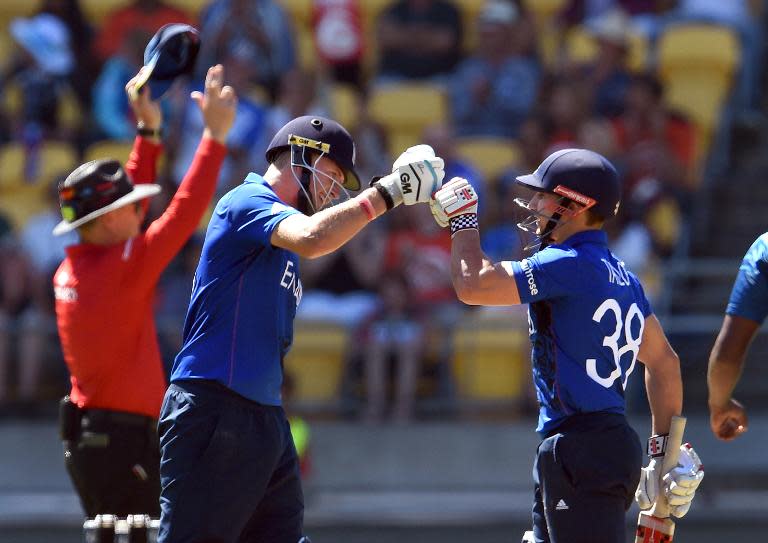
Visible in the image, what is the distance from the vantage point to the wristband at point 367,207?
199 inches

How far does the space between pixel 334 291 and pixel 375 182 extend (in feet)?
21.2

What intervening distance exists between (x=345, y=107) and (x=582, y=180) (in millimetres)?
7503

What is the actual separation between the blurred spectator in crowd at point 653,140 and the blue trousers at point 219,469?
7093 mm

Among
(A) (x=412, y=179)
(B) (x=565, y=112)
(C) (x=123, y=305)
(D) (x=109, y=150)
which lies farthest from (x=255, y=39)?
(A) (x=412, y=179)

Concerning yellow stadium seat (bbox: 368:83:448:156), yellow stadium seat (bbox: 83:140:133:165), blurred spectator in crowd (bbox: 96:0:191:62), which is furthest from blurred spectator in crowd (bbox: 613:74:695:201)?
yellow stadium seat (bbox: 83:140:133:165)

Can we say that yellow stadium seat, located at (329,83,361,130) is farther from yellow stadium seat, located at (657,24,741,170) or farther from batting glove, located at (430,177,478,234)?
batting glove, located at (430,177,478,234)

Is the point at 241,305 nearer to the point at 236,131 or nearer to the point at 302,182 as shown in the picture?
the point at 302,182

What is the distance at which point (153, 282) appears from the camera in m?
6.05

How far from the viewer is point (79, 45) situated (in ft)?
44.1

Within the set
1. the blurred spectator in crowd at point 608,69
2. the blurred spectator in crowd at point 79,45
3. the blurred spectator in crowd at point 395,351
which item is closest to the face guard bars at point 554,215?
the blurred spectator in crowd at point 395,351

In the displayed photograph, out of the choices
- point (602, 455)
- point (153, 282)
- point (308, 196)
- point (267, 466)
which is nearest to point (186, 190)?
point (153, 282)

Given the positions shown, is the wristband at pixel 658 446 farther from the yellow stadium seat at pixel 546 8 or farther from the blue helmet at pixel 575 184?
the yellow stadium seat at pixel 546 8

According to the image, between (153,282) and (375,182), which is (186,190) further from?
(375,182)

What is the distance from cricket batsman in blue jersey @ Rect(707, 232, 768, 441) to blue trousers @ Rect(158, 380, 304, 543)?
2.02m
